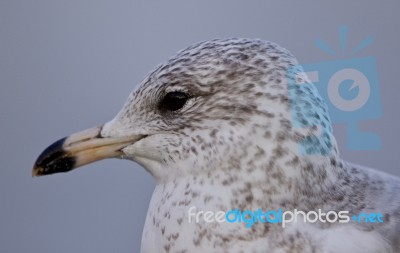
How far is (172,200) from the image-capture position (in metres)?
0.72

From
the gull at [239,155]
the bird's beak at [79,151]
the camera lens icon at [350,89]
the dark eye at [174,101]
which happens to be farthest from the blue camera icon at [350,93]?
the bird's beak at [79,151]

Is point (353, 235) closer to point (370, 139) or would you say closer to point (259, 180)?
point (259, 180)

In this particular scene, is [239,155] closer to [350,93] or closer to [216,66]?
[216,66]

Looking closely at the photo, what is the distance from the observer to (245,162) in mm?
685

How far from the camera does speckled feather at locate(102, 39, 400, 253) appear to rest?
25.8 inches

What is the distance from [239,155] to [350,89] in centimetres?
29

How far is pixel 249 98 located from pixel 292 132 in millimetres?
75

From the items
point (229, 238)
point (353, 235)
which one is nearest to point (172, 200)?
point (229, 238)

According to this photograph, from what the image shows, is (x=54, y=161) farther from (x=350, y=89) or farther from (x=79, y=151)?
(x=350, y=89)

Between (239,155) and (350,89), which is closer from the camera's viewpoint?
(239,155)

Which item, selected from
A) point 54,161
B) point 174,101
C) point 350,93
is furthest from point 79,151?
point 350,93

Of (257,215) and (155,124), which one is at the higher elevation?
(155,124)

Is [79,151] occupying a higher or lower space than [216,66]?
lower

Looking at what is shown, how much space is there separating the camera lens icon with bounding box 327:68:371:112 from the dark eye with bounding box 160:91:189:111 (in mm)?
280
